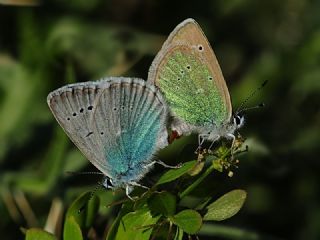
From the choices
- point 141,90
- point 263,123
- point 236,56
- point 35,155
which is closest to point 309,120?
point 263,123

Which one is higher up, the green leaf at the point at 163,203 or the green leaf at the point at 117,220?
the green leaf at the point at 163,203

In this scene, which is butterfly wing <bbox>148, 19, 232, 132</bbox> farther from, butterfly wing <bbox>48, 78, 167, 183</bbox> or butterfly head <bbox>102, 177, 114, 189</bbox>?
butterfly head <bbox>102, 177, 114, 189</bbox>

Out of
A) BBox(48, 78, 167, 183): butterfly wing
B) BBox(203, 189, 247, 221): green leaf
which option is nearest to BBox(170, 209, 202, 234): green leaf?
BBox(203, 189, 247, 221): green leaf

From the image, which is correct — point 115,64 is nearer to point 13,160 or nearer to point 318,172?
point 13,160

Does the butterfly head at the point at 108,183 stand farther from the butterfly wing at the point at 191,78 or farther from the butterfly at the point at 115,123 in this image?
the butterfly wing at the point at 191,78

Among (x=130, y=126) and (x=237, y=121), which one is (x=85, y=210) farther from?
(x=237, y=121)

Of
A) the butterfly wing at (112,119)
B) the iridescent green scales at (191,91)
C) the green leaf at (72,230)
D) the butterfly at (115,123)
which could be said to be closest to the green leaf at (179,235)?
the green leaf at (72,230)
